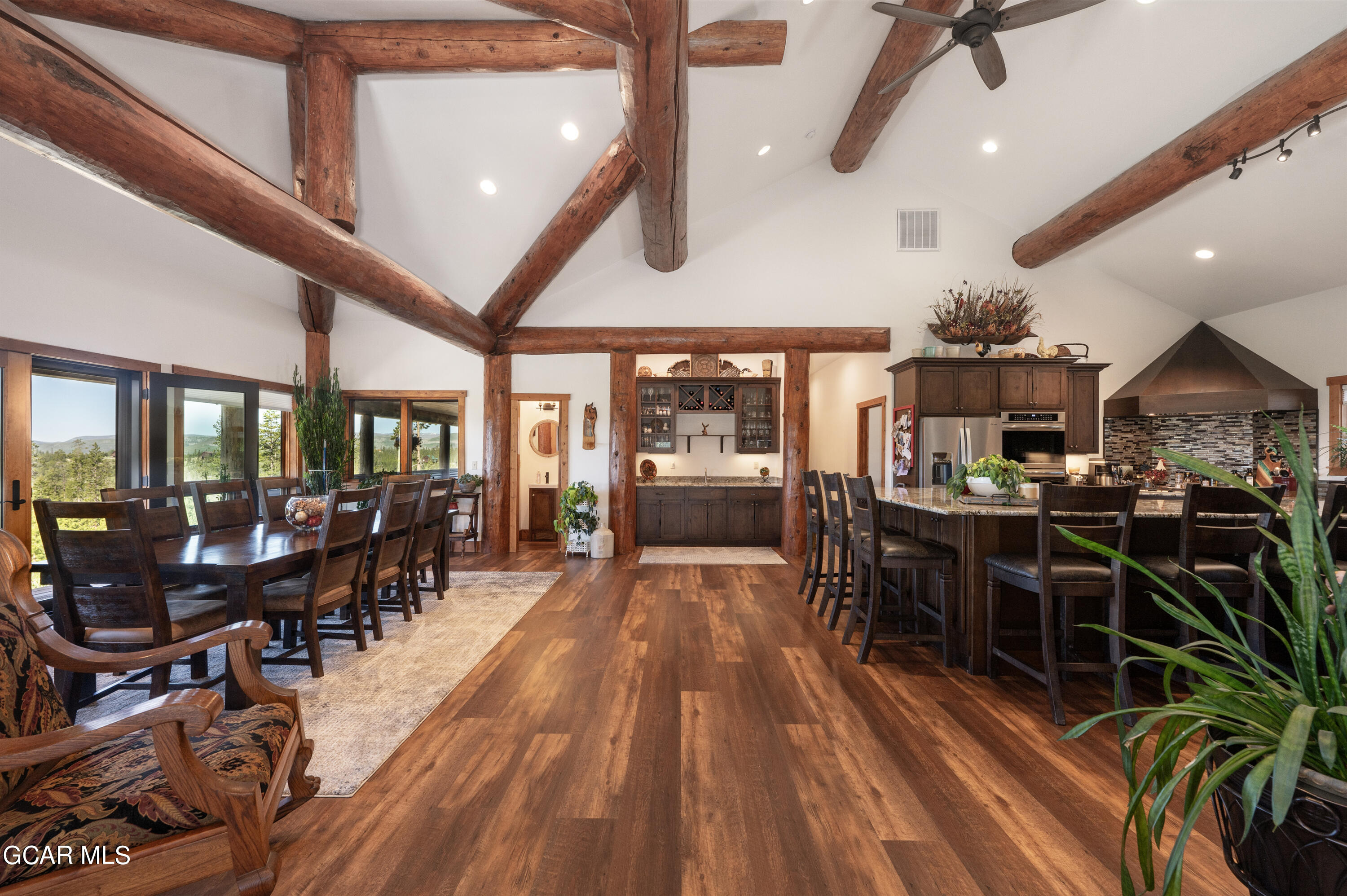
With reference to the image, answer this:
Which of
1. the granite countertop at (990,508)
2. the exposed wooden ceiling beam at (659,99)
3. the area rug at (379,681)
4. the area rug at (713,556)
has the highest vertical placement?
the exposed wooden ceiling beam at (659,99)

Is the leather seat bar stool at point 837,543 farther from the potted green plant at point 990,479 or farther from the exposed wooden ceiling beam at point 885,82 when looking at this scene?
the exposed wooden ceiling beam at point 885,82

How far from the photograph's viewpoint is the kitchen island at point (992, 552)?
3.02 meters

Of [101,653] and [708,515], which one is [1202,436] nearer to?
[708,515]

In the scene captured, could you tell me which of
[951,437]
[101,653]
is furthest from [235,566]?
[951,437]

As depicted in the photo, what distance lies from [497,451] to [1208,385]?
304 inches

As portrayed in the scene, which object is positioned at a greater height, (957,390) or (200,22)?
(200,22)

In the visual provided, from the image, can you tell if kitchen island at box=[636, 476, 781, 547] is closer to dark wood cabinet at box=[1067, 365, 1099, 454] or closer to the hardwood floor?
dark wood cabinet at box=[1067, 365, 1099, 454]

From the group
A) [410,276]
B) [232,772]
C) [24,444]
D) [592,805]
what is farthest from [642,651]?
[24,444]

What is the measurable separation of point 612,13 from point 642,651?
315cm

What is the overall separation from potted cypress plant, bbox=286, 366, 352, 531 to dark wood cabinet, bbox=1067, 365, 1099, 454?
813 centimetres

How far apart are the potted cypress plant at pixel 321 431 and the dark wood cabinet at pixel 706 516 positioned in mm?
3499

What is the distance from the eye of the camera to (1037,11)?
3086 millimetres

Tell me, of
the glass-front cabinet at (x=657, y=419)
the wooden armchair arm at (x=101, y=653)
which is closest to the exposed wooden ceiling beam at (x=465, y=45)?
the wooden armchair arm at (x=101, y=653)

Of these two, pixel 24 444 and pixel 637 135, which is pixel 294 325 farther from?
pixel 637 135
